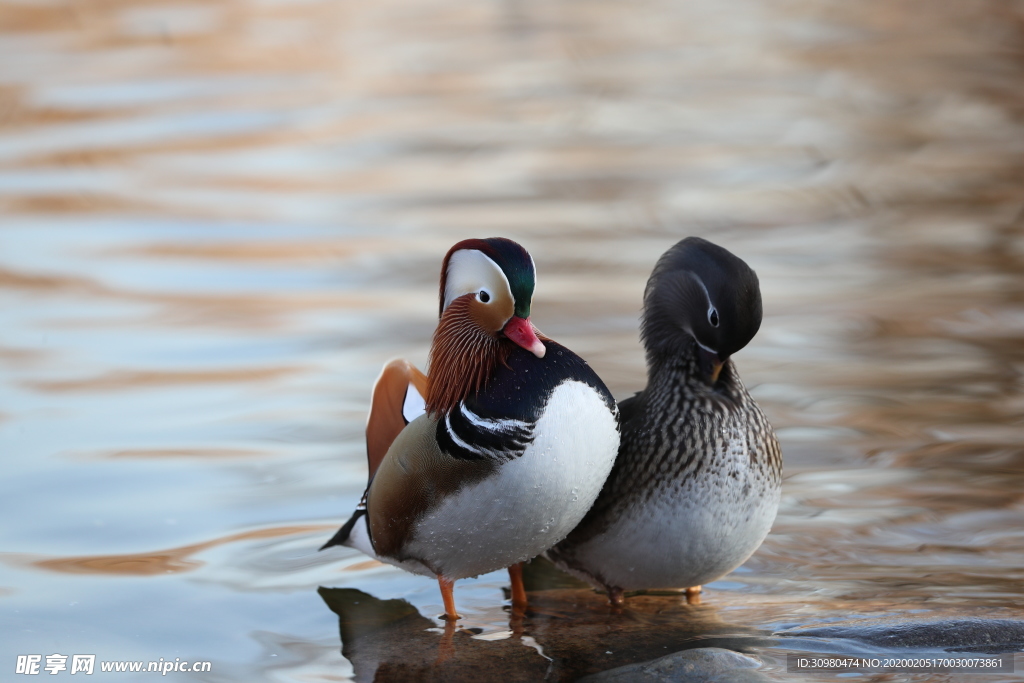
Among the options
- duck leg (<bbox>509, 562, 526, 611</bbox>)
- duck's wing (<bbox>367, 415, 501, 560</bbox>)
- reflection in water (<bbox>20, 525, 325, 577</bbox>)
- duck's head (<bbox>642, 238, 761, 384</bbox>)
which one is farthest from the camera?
reflection in water (<bbox>20, 525, 325, 577</bbox>)

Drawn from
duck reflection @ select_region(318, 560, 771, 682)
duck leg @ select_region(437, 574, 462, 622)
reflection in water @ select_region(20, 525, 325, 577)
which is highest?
reflection in water @ select_region(20, 525, 325, 577)

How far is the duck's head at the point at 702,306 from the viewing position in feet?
13.4

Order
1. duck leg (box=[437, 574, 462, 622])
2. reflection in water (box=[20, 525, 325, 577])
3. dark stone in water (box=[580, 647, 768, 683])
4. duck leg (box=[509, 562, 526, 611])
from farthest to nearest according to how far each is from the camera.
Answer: reflection in water (box=[20, 525, 325, 577])
duck leg (box=[509, 562, 526, 611])
duck leg (box=[437, 574, 462, 622])
dark stone in water (box=[580, 647, 768, 683])

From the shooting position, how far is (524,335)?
396cm

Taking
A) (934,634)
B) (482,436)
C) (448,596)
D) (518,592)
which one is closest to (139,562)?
(448,596)

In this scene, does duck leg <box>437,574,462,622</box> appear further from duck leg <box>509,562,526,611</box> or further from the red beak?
the red beak

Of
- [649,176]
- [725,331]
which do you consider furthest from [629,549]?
[649,176]

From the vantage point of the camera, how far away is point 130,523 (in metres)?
5.23

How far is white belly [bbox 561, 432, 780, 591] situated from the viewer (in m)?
4.13

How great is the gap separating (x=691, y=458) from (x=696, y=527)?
0.22 m

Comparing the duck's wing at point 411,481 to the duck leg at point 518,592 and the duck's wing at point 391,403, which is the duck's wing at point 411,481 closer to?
the duck's wing at point 391,403

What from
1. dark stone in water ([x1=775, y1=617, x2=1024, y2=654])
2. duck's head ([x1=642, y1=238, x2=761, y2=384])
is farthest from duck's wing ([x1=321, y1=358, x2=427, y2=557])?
dark stone in water ([x1=775, y1=617, x2=1024, y2=654])

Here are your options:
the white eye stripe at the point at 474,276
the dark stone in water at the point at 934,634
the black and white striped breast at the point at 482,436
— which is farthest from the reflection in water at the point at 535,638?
the white eye stripe at the point at 474,276

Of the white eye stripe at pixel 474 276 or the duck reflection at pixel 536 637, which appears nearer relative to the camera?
the white eye stripe at pixel 474 276
